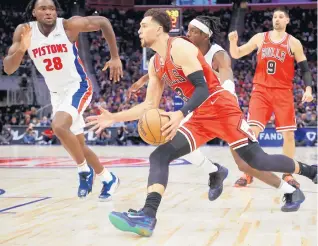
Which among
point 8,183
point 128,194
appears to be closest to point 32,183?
point 8,183

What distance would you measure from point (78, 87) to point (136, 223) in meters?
2.33

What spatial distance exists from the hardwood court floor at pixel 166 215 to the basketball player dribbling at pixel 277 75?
2.55 ft

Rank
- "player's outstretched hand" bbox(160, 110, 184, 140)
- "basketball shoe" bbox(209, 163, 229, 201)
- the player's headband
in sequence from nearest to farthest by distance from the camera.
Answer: "player's outstretched hand" bbox(160, 110, 184, 140)
the player's headband
"basketball shoe" bbox(209, 163, 229, 201)

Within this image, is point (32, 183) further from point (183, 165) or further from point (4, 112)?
point (4, 112)

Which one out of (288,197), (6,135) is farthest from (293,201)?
(6,135)

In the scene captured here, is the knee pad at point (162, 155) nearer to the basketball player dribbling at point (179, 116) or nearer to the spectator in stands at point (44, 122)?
the basketball player dribbling at point (179, 116)

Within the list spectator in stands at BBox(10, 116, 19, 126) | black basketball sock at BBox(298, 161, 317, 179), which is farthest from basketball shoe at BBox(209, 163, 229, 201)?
spectator in stands at BBox(10, 116, 19, 126)

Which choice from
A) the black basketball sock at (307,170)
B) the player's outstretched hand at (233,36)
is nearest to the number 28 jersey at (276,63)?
the player's outstretched hand at (233,36)

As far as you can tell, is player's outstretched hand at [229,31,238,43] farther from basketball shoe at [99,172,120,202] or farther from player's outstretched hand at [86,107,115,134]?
player's outstretched hand at [86,107,115,134]

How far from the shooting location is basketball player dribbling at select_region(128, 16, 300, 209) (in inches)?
196

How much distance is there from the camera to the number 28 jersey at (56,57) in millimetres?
5512

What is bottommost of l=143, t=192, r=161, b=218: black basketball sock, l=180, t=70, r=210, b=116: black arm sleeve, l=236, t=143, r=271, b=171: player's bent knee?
l=143, t=192, r=161, b=218: black basketball sock

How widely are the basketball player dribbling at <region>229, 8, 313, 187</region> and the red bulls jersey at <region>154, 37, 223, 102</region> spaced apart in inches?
80.4

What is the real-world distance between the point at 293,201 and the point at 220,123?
1.12m
